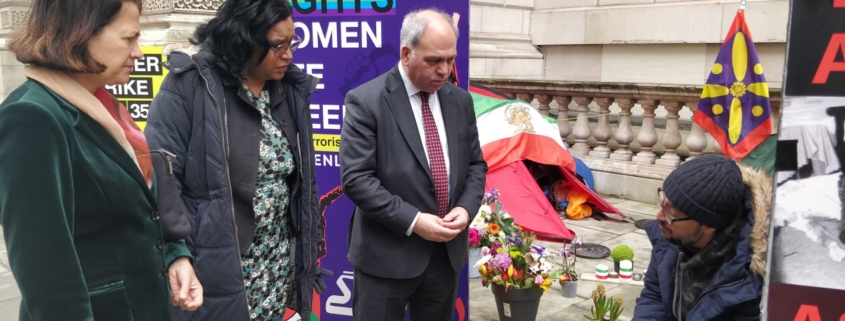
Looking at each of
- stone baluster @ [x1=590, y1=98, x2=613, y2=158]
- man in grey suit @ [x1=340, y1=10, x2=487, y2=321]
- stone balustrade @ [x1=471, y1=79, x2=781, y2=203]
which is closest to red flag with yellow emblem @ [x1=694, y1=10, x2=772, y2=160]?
stone balustrade @ [x1=471, y1=79, x2=781, y2=203]

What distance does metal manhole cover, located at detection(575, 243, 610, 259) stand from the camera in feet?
18.1

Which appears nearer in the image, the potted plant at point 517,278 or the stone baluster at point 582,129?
the potted plant at point 517,278

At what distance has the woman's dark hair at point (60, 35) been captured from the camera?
4.58 ft

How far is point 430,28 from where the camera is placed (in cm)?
249


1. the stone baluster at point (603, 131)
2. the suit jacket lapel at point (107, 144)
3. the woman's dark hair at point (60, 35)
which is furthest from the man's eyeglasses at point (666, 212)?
the stone baluster at point (603, 131)

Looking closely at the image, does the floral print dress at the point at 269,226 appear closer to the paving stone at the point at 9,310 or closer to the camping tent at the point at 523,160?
the paving stone at the point at 9,310

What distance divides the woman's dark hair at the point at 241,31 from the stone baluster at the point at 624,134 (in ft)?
20.2

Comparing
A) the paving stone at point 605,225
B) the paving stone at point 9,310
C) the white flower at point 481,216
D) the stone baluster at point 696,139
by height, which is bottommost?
the paving stone at point 605,225

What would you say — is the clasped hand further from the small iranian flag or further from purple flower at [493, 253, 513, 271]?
the small iranian flag

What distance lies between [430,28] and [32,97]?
1.47 metres

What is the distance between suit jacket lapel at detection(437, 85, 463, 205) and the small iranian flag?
356 cm

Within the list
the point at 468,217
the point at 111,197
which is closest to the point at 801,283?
the point at 468,217

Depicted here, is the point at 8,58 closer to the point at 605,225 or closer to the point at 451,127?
the point at 605,225

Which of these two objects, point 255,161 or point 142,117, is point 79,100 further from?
point 142,117
